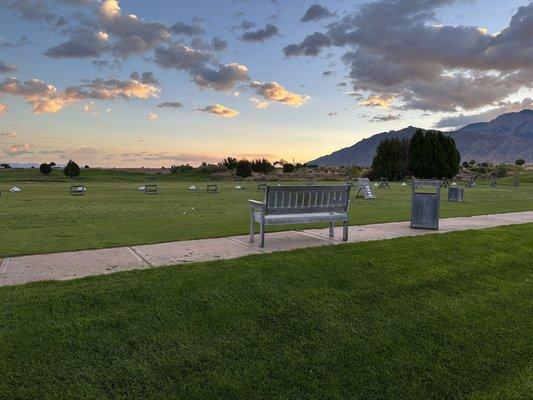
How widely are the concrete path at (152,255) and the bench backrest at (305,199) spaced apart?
577mm

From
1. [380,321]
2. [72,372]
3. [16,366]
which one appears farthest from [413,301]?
[16,366]

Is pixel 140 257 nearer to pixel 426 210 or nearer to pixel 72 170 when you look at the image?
pixel 426 210

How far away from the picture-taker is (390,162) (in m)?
81.8

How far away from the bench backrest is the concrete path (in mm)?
577

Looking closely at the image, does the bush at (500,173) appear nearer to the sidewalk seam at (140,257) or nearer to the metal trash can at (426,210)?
the metal trash can at (426,210)

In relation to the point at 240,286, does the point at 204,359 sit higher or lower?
lower

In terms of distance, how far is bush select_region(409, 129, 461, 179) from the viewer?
3159 inches

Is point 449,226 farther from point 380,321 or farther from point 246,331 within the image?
point 246,331

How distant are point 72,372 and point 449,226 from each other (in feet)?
28.9

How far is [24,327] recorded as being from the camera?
4.08 m

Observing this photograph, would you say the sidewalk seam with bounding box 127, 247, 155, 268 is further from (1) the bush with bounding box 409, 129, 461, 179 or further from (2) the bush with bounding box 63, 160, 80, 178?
(2) the bush with bounding box 63, 160, 80, 178

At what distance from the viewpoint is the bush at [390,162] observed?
81750 mm

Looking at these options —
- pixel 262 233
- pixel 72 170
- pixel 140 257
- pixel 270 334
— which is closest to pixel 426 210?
pixel 262 233

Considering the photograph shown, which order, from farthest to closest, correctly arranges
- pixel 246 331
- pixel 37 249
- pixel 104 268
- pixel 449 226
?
pixel 449 226
pixel 37 249
pixel 104 268
pixel 246 331
